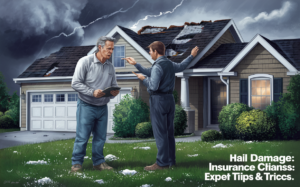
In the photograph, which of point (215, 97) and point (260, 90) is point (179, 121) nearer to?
point (215, 97)

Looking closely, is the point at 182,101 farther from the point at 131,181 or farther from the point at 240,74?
the point at 131,181

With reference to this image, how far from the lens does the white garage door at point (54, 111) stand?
61.1 feet

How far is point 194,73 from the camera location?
16.6 metres

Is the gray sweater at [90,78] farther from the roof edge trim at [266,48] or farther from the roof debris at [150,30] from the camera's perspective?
the roof debris at [150,30]

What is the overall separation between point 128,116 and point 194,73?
11.4 ft

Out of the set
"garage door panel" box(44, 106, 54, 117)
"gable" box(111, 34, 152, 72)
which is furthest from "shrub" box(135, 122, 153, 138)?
"garage door panel" box(44, 106, 54, 117)

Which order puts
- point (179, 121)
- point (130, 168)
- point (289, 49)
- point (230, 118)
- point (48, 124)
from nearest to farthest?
point (130, 168) → point (230, 118) → point (179, 121) → point (289, 49) → point (48, 124)

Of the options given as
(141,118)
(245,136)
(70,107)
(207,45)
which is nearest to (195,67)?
(207,45)

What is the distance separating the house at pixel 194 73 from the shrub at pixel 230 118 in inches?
57.7

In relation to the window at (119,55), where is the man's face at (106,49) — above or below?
below

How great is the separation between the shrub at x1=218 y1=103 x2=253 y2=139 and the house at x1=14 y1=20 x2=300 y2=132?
1.46m

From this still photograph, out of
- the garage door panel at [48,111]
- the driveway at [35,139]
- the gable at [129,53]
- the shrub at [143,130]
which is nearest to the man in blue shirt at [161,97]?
the driveway at [35,139]

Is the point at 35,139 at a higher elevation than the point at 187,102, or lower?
lower

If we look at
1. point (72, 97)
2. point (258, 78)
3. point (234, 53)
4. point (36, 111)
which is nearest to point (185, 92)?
point (234, 53)
